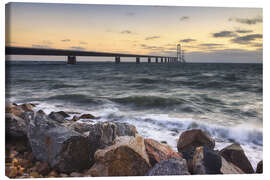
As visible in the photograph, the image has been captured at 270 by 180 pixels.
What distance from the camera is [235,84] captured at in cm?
344

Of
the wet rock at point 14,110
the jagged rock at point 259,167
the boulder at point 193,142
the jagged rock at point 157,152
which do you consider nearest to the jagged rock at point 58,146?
the wet rock at point 14,110

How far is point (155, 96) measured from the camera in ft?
10.8

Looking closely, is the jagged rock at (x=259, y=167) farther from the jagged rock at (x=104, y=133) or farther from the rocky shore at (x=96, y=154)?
the jagged rock at (x=104, y=133)

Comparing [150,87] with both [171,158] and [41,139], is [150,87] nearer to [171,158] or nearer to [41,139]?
[171,158]

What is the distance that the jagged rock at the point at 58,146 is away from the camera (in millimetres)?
2451

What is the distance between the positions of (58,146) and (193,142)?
5.99ft

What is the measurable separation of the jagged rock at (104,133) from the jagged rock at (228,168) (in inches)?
49.6

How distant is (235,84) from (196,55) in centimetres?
81

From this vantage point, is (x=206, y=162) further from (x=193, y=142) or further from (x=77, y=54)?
(x=77, y=54)

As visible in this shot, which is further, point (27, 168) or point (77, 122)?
point (77, 122)

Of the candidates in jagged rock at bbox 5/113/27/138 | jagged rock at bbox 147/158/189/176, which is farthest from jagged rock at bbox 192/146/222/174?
jagged rock at bbox 5/113/27/138

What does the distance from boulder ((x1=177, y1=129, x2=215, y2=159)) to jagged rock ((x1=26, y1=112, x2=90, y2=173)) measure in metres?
1.32

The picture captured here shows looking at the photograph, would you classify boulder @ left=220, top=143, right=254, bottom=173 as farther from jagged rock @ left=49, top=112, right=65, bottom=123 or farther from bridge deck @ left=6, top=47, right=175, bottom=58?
jagged rock @ left=49, top=112, right=65, bottom=123

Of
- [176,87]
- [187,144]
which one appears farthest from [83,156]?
[176,87]
